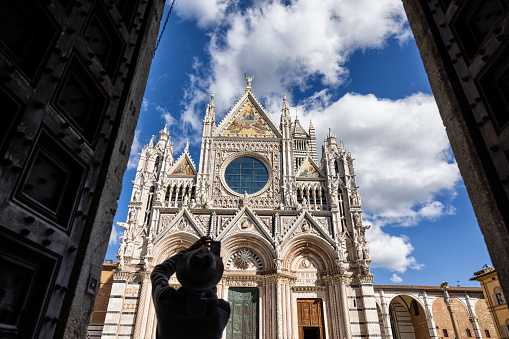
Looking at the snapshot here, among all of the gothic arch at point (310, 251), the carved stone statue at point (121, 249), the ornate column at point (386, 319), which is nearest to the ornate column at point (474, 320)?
the ornate column at point (386, 319)

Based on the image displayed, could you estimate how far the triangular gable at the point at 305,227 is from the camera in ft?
62.9

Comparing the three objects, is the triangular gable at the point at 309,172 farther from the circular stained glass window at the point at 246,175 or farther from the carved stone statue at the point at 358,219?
the carved stone statue at the point at 358,219

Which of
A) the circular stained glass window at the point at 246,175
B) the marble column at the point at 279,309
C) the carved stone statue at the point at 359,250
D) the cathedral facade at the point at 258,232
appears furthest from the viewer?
the circular stained glass window at the point at 246,175

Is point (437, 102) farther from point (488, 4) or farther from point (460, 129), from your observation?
Result: point (488, 4)

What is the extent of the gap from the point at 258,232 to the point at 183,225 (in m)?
4.68

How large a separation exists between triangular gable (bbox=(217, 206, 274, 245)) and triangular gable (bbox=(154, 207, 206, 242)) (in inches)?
58.7

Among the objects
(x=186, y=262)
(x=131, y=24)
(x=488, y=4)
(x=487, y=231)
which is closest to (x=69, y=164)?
(x=186, y=262)

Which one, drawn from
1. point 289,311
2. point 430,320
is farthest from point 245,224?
point 430,320

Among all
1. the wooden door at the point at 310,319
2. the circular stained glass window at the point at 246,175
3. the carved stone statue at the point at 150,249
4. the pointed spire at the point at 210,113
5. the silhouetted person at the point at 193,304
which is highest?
the pointed spire at the point at 210,113

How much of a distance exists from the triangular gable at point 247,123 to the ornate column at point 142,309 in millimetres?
11574

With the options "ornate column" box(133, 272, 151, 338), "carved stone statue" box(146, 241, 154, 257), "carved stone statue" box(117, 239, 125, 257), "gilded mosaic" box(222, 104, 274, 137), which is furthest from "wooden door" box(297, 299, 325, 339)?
"gilded mosaic" box(222, 104, 274, 137)

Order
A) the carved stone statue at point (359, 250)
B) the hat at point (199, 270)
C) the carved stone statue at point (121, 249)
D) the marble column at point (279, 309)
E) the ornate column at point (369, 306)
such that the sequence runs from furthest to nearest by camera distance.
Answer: the carved stone statue at point (359, 250), the carved stone statue at point (121, 249), the ornate column at point (369, 306), the marble column at point (279, 309), the hat at point (199, 270)

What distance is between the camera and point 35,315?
9.27 ft

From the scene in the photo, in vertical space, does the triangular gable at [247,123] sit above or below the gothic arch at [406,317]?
above
